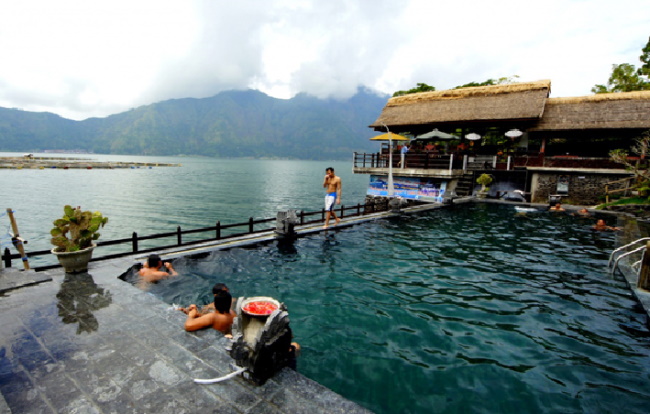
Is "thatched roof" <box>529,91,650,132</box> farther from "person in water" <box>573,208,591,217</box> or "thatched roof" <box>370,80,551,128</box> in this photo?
"person in water" <box>573,208,591,217</box>

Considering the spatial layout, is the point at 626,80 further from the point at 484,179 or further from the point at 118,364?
the point at 118,364

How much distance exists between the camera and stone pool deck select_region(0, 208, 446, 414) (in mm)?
3572

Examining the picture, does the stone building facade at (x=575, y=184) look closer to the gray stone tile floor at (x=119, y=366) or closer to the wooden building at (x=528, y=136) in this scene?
the wooden building at (x=528, y=136)

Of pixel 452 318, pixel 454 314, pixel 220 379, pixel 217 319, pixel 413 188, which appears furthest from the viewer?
pixel 413 188

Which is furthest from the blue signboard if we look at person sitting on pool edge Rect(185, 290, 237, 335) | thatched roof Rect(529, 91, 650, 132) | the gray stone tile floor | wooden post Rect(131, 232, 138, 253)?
the gray stone tile floor

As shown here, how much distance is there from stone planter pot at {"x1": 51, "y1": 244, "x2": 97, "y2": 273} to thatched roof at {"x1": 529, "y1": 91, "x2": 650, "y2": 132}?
2827 cm

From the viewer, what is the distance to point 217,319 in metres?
5.31

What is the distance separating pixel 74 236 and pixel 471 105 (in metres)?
28.3

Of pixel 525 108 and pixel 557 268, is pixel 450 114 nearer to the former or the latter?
pixel 525 108

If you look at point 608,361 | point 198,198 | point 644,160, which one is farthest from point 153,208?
point 644,160

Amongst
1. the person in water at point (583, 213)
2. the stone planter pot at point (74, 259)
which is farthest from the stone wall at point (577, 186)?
the stone planter pot at point (74, 259)

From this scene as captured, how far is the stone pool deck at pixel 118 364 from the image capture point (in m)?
3.57

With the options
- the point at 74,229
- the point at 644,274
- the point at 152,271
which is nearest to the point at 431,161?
the point at 644,274

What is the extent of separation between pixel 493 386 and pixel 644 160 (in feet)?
83.2
